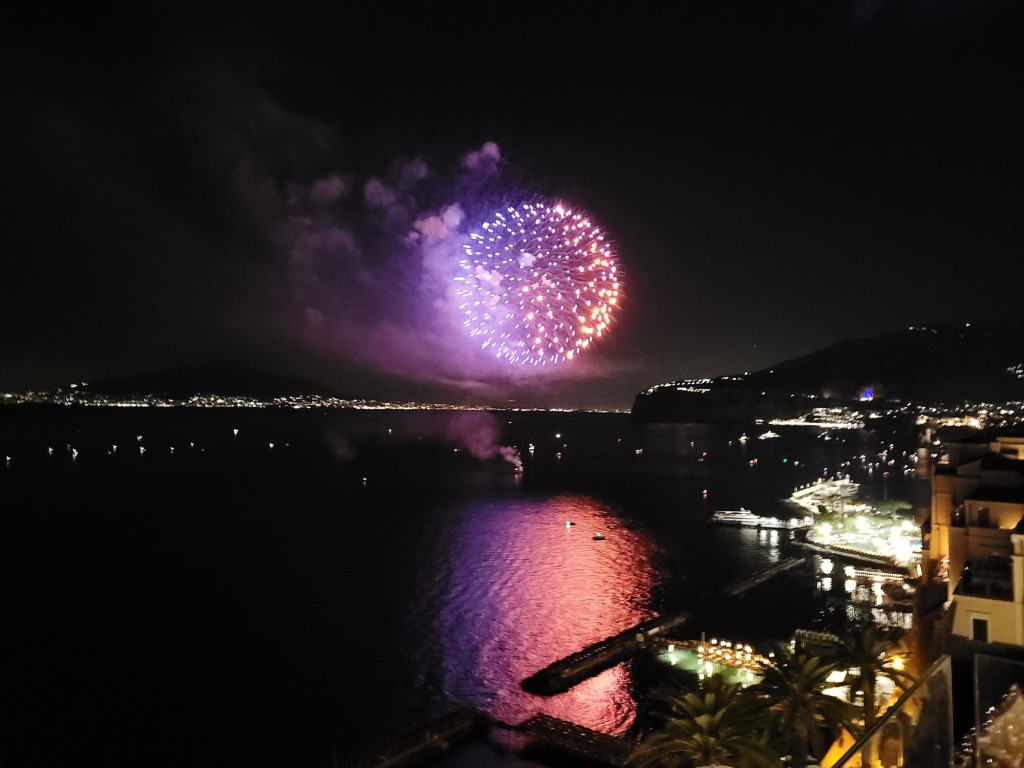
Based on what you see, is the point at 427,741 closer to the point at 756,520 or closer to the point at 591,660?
the point at 591,660

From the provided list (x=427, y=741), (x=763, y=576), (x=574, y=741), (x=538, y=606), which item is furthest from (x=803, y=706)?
(x=763, y=576)

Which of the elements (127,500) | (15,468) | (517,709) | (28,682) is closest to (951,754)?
(517,709)

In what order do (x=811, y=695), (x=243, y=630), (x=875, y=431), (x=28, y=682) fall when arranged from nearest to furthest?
(x=811, y=695), (x=28, y=682), (x=243, y=630), (x=875, y=431)

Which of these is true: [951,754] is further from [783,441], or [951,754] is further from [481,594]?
[783,441]

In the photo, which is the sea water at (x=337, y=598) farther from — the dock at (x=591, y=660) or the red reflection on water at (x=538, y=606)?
the dock at (x=591, y=660)

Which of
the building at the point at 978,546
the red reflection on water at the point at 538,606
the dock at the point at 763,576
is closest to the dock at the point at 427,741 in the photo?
the red reflection on water at the point at 538,606

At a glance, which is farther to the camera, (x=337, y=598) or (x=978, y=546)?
(x=337, y=598)
